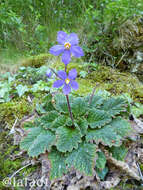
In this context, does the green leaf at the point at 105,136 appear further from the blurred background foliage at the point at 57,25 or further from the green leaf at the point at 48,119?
the blurred background foliage at the point at 57,25

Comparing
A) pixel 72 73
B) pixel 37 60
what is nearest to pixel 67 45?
pixel 72 73

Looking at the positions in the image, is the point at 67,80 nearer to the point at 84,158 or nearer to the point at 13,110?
the point at 84,158

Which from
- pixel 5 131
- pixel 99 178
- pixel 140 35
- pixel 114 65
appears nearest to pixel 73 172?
pixel 99 178

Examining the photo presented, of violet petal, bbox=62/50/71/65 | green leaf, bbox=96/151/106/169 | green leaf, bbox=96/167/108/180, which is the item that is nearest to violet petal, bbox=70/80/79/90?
violet petal, bbox=62/50/71/65

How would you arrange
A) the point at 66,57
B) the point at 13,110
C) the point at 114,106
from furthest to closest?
the point at 13,110
the point at 114,106
the point at 66,57

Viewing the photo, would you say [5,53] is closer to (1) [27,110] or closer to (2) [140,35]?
(1) [27,110]

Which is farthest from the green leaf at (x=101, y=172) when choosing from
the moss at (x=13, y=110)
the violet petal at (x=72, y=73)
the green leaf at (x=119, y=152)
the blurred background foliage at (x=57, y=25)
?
the blurred background foliage at (x=57, y=25)
